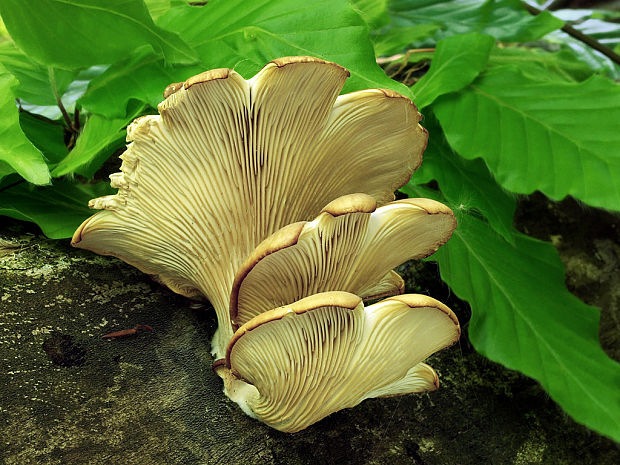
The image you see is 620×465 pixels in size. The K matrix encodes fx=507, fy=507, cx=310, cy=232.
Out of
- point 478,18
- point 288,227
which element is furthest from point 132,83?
point 478,18

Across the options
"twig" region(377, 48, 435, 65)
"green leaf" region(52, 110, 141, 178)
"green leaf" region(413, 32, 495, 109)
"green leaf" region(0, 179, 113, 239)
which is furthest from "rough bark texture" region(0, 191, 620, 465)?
"twig" region(377, 48, 435, 65)

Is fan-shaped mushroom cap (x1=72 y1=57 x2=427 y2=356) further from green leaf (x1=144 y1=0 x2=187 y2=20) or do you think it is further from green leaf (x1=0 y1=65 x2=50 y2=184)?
green leaf (x1=144 y1=0 x2=187 y2=20)

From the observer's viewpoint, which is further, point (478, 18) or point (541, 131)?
point (478, 18)

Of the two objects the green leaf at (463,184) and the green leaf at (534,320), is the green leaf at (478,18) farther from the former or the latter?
the green leaf at (534,320)

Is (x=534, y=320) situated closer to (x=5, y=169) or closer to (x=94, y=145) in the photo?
(x=94, y=145)

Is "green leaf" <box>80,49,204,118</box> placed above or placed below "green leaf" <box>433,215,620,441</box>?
Answer: above

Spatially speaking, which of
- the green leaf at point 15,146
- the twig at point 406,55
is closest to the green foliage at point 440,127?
the green leaf at point 15,146
